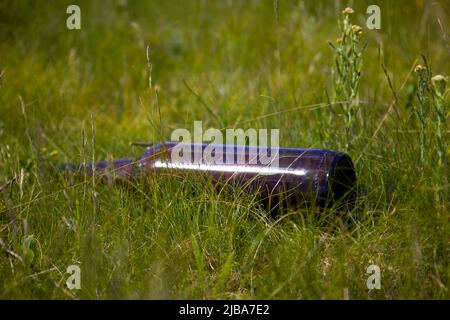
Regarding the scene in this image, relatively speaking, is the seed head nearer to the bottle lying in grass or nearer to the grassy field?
the grassy field

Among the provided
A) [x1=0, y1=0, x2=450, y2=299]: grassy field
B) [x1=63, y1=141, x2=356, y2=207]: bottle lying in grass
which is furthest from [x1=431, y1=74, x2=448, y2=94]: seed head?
[x1=63, y1=141, x2=356, y2=207]: bottle lying in grass

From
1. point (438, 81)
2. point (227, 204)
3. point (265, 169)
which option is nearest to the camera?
point (438, 81)

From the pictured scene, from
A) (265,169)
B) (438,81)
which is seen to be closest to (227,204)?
(265,169)

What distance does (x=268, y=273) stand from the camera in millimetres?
2031

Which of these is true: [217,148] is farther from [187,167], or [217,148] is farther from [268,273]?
[268,273]

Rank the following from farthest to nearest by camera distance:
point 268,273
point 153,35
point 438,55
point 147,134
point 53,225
Answer: point 153,35
point 438,55
point 147,134
point 53,225
point 268,273

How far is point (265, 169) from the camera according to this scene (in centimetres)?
244

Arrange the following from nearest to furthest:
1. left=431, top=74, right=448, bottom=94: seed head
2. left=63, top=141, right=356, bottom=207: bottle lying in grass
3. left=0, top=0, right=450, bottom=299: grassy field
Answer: left=0, top=0, right=450, bottom=299: grassy field → left=431, top=74, right=448, bottom=94: seed head → left=63, top=141, right=356, bottom=207: bottle lying in grass

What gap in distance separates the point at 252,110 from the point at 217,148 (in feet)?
3.23

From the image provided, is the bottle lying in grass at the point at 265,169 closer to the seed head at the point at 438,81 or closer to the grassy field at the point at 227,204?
the grassy field at the point at 227,204

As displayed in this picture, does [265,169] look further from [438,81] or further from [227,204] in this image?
[438,81]

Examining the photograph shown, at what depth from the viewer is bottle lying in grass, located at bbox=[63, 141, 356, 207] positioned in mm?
2373
